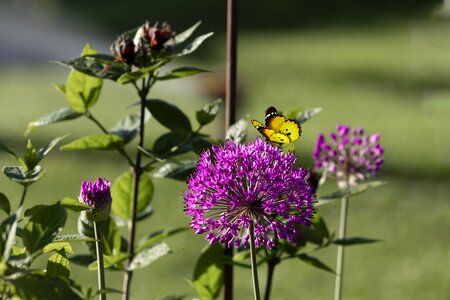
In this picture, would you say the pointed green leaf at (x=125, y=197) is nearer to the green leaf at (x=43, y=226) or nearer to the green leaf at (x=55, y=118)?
the green leaf at (x=55, y=118)

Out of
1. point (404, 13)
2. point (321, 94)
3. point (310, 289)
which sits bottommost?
point (310, 289)

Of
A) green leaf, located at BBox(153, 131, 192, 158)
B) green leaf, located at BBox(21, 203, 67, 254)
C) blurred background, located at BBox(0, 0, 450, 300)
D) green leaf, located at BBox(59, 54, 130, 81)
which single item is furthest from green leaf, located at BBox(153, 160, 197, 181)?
blurred background, located at BBox(0, 0, 450, 300)

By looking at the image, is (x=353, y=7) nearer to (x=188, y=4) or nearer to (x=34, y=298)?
(x=188, y=4)

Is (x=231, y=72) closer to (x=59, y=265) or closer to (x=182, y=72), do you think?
(x=182, y=72)

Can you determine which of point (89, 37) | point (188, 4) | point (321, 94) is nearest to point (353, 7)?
point (188, 4)

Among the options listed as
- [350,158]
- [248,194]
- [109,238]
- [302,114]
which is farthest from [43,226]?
[350,158]

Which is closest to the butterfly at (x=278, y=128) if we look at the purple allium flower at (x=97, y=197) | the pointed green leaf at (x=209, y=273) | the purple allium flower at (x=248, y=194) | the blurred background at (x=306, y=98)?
the purple allium flower at (x=248, y=194)
